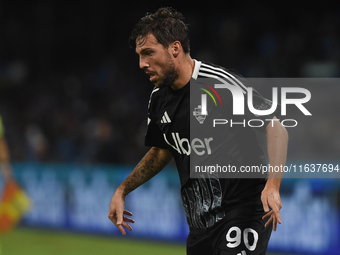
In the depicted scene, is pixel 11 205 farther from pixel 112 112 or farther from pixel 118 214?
pixel 118 214

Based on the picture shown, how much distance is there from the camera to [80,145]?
1244 cm

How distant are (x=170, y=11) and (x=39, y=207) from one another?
809cm

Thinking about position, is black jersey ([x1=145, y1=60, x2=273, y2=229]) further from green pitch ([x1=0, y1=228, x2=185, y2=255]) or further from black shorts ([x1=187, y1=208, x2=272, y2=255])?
green pitch ([x1=0, y1=228, x2=185, y2=255])

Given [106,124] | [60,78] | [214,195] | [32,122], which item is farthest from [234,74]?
[60,78]

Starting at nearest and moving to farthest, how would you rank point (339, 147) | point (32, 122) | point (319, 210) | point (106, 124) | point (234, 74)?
point (234, 74) < point (319, 210) < point (339, 147) < point (106, 124) < point (32, 122)

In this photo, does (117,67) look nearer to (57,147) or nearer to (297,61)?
(57,147)

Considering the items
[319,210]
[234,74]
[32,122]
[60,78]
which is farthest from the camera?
A: [60,78]

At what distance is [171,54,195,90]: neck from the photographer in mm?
3938

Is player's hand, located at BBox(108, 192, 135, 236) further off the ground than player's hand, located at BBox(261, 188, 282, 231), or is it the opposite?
player's hand, located at BBox(261, 188, 282, 231)

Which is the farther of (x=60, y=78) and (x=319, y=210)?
(x=60, y=78)

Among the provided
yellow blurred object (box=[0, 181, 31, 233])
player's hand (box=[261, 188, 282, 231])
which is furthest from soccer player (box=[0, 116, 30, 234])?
player's hand (box=[261, 188, 282, 231])

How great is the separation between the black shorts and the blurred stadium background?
431cm

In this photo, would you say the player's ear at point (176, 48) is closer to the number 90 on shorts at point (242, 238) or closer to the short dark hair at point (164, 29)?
the short dark hair at point (164, 29)

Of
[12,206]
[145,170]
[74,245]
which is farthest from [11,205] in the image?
[145,170]
